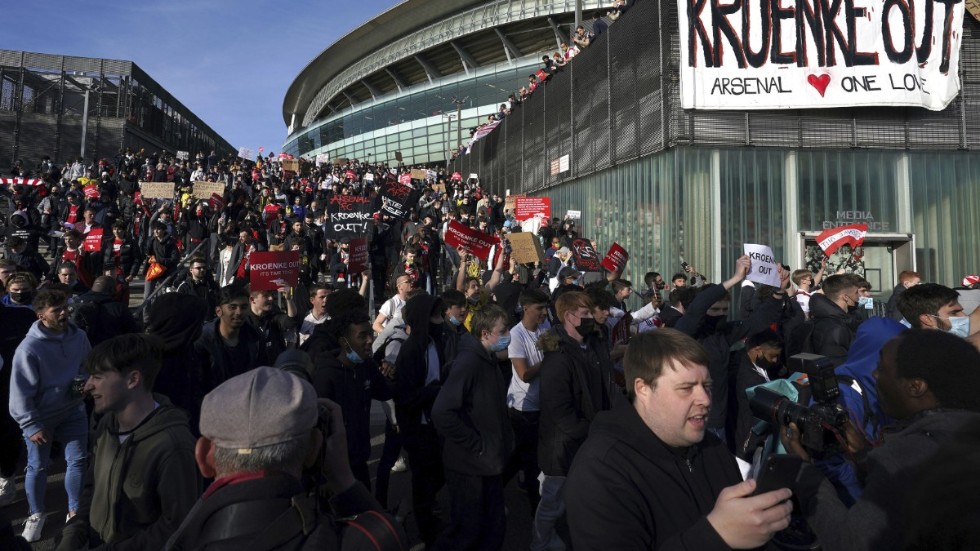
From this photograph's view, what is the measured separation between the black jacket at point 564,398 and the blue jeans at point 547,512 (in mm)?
85

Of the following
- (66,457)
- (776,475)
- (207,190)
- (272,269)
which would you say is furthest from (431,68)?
(776,475)

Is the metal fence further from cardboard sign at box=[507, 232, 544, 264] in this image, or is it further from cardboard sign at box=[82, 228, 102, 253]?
cardboard sign at box=[82, 228, 102, 253]

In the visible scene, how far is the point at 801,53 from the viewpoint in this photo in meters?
13.7

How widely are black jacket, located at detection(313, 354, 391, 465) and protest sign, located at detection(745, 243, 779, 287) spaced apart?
429cm

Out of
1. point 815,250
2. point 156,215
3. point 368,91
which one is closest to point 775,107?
point 815,250

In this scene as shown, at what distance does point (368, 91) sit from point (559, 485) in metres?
68.1

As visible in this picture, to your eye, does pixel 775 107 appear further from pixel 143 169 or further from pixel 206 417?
pixel 143 169

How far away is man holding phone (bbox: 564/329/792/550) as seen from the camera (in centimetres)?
184

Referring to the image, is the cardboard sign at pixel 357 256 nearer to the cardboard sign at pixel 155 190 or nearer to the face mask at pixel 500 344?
the face mask at pixel 500 344

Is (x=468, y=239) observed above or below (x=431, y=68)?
below

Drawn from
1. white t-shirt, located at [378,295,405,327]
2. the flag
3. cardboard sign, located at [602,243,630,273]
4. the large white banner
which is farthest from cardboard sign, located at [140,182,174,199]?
the flag

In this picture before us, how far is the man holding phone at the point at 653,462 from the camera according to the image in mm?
1840

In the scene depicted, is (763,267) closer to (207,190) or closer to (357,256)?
(357,256)

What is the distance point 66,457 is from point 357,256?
4.62 metres
